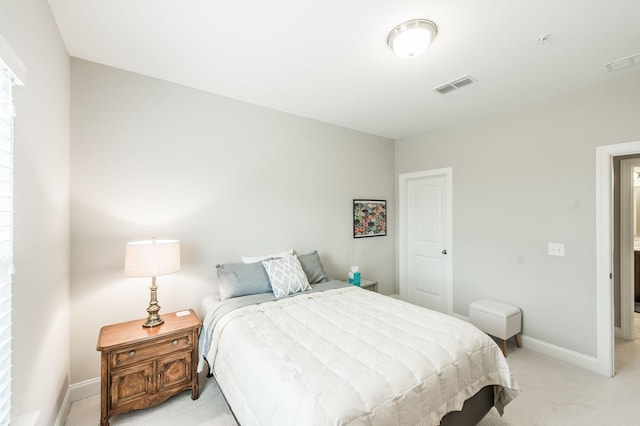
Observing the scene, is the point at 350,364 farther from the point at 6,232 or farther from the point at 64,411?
the point at 64,411

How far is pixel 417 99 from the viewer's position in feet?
9.69

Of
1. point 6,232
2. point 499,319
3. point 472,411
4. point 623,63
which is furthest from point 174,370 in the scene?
point 623,63

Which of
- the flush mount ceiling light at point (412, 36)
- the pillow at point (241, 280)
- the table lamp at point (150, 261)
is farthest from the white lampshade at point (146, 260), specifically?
the flush mount ceiling light at point (412, 36)

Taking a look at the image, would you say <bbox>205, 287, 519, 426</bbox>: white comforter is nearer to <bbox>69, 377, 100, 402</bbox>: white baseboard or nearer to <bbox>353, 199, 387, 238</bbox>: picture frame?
<bbox>69, 377, 100, 402</bbox>: white baseboard

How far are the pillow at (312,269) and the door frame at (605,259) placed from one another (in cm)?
256

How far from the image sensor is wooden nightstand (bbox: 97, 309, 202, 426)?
6.10 feet

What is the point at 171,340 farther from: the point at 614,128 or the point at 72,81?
the point at 614,128

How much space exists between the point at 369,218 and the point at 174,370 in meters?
2.94

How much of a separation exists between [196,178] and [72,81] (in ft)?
3.73

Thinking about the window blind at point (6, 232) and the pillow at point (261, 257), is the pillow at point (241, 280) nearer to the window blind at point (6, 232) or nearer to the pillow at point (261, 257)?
the pillow at point (261, 257)

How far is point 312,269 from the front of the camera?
10.2ft

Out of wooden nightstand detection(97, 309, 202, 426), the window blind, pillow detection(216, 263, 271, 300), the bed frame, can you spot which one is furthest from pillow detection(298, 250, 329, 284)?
the window blind

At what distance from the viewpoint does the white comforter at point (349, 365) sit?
4.04 ft

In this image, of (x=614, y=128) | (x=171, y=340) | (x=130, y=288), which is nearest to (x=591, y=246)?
(x=614, y=128)
